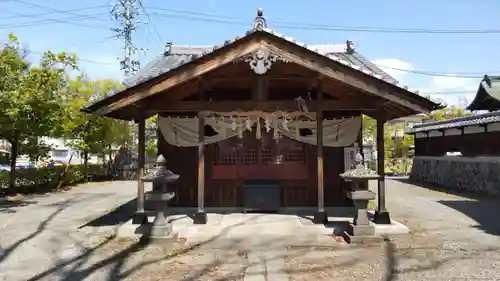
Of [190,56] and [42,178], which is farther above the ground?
[190,56]

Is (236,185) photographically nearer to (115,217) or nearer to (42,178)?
(115,217)

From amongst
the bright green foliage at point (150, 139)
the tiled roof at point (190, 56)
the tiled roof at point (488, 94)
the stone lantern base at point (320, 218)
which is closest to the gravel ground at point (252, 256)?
the stone lantern base at point (320, 218)

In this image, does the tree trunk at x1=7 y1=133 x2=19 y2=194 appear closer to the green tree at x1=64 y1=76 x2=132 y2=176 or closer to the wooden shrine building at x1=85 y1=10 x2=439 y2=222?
the green tree at x1=64 y1=76 x2=132 y2=176

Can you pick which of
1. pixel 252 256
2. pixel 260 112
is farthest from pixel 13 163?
pixel 252 256

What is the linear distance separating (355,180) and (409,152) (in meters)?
28.9

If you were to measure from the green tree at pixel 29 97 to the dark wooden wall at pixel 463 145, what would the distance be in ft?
55.9

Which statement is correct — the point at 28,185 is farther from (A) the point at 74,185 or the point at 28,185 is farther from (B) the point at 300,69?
(B) the point at 300,69

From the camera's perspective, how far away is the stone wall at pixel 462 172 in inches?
645

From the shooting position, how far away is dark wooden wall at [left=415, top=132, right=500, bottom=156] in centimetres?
1652

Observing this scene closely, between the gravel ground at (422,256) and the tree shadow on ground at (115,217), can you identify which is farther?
the tree shadow on ground at (115,217)

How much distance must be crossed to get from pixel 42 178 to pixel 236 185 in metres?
12.9

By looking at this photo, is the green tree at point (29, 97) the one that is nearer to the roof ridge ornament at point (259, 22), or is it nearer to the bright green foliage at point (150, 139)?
the roof ridge ornament at point (259, 22)

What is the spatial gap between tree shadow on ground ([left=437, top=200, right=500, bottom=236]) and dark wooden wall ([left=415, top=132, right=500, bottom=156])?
308 cm

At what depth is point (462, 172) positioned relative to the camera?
19062mm
